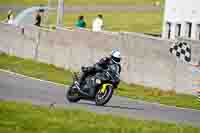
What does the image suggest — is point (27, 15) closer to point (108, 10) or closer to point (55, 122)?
point (108, 10)

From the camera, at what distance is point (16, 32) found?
35.6 m

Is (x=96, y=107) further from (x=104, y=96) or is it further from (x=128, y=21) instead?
(x=128, y=21)

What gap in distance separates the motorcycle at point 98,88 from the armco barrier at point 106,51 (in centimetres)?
427

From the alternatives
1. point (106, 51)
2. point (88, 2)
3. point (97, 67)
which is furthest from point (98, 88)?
point (88, 2)

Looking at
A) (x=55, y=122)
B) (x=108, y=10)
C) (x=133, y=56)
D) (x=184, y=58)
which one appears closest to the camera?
(x=55, y=122)

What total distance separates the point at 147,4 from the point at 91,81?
45559 mm

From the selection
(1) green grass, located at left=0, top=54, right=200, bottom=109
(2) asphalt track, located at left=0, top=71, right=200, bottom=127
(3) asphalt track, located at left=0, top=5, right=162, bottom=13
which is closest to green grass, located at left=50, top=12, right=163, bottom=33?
(3) asphalt track, located at left=0, top=5, right=162, bottom=13

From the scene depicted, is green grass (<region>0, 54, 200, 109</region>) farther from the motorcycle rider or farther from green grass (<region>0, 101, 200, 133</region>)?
green grass (<region>0, 101, 200, 133</region>)

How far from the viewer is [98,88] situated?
19.4 m

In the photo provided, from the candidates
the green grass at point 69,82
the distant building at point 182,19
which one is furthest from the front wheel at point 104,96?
the distant building at point 182,19

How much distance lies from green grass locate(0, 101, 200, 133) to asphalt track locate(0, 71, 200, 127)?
2590 mm

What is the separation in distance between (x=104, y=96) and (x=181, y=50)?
544 centimetres

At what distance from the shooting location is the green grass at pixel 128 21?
5066 cm

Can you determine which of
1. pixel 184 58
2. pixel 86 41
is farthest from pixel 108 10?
pixel 184 58
